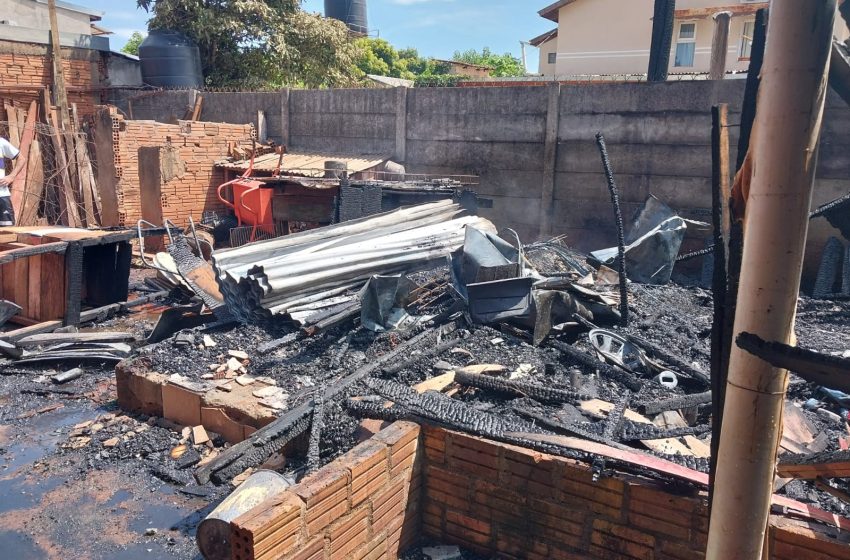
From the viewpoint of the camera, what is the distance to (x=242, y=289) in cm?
604

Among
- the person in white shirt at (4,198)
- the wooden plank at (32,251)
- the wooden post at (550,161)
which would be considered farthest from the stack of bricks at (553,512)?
the person in white shirt at (4,198)

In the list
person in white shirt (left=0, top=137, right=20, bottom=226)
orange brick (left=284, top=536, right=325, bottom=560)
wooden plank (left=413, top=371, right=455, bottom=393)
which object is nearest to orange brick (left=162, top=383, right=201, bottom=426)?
wooden plank (left=413, top=371, right=455, bottom=393)

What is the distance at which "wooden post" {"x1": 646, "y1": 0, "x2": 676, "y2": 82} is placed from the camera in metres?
9.45

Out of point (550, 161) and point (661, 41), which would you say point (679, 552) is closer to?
point (550, 161)

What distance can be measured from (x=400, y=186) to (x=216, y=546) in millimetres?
6736

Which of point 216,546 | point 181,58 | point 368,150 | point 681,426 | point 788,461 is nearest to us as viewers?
point 788,461

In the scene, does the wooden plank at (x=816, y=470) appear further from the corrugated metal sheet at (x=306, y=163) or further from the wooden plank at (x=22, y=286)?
the corrugated metal sheet at (x=306, y=163)

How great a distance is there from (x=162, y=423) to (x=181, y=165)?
7.89 meters

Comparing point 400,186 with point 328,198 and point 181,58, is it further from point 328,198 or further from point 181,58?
point 181,58

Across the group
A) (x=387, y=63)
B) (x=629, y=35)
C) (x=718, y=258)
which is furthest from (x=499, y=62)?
(x=718, y=258)

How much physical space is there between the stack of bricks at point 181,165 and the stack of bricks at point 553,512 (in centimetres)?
975

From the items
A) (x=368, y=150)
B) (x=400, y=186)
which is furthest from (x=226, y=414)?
(x=368, y=150)

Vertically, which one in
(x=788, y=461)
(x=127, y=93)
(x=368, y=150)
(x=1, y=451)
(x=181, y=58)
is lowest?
(x=1, y=451)

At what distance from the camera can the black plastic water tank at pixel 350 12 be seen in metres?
32.5
